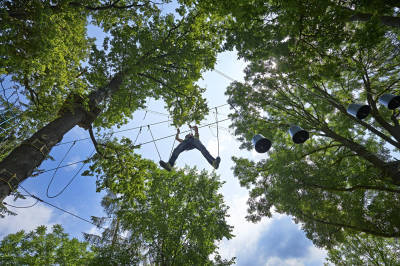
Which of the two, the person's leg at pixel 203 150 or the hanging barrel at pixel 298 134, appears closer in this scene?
the hanging barrel at pixel 298 134

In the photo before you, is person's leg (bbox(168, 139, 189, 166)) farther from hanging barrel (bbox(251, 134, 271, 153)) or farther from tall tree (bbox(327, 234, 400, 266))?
tall tree (bbox(327, 234, 400, 266))

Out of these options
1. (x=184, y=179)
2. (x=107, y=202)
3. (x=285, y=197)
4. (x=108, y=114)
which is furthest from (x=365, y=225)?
(x=107, y=202)

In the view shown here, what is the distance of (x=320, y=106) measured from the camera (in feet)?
24.5

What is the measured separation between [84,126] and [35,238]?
49.8 ft

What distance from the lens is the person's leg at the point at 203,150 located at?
6.88 metres

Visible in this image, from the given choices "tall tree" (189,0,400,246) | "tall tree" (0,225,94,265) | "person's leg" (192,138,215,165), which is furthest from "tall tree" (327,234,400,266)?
"tall tree" (0,225,94,265)

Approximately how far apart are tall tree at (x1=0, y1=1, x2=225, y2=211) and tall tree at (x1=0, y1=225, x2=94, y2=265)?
38.8 ft

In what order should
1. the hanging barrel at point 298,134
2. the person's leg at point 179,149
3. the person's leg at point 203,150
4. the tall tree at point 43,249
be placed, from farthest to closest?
the tall tree at point 43,249 → the person's leg at point 179,149 → the person's leg at point 203,150 → the hanging barrel at point 298,134

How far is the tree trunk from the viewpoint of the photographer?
9.80ft

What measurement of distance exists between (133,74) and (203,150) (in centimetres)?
364

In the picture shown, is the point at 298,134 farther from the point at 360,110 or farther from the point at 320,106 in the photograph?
the point at 320,106

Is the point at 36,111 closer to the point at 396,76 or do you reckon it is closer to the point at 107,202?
the point at 107,202

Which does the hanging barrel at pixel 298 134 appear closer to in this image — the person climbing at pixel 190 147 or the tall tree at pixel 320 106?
the tall tree at pixel 320 106

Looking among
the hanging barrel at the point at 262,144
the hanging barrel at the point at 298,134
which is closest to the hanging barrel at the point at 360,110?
the hanging barrel at the point at 298,134
